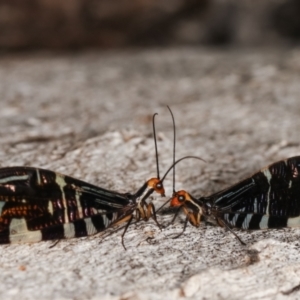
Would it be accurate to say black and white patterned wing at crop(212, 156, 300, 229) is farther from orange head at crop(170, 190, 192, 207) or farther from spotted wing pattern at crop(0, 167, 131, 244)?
spotted wing pattern at crop(0, 167, 131, 244)

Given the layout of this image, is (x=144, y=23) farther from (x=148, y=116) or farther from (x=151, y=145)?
(x=151, y=145)

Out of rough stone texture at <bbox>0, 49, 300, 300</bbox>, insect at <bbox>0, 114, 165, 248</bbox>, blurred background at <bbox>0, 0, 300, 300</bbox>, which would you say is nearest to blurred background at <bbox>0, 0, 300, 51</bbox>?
blurred background at <bbox>0, 0, 300, 300</bbox>

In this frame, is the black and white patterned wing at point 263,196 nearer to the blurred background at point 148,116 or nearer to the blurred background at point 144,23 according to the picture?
the blurred background at point 148,116

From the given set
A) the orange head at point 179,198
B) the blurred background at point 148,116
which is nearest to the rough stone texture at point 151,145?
the blurred background at point 148,116

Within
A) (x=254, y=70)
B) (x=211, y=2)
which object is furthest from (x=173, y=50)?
(x=254, y=70)

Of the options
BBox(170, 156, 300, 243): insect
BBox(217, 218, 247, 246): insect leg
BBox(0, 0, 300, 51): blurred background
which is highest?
BBox(0, 0, 300, 51): blurred background

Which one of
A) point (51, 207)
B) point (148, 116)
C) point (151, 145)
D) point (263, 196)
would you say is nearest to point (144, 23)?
point (148, 116)
